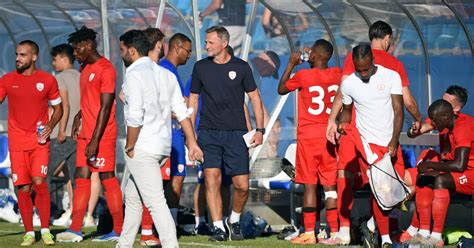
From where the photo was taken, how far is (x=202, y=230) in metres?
15.6

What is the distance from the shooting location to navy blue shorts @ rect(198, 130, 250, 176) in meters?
14.4

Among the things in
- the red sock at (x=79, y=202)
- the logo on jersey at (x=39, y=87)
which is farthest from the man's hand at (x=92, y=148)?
the logo on jersey at (x=39, y=87)

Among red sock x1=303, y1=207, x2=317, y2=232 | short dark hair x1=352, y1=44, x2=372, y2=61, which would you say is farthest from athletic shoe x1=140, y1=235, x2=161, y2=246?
short dark hair x1=352, y1=44, x2=372, y2=61

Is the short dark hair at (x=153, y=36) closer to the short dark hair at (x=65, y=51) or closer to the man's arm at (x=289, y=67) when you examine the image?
the man's arm at (x=289, y=67)

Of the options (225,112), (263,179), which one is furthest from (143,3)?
(225,112)

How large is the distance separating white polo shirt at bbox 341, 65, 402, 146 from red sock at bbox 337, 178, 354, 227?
3.41 ft

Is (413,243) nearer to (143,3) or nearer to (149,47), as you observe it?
(149,47)

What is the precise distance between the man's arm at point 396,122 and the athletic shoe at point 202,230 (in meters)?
3.63

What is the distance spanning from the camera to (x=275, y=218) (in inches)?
700

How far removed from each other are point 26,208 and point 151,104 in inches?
134

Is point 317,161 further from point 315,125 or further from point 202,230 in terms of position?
point 202,230

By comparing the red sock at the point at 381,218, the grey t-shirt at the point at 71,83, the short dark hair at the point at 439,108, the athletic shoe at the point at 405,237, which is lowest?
the athletic shoe at the point at 405,237

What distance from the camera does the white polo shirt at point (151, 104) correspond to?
1117 centimetres

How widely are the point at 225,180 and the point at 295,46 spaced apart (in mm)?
3441
